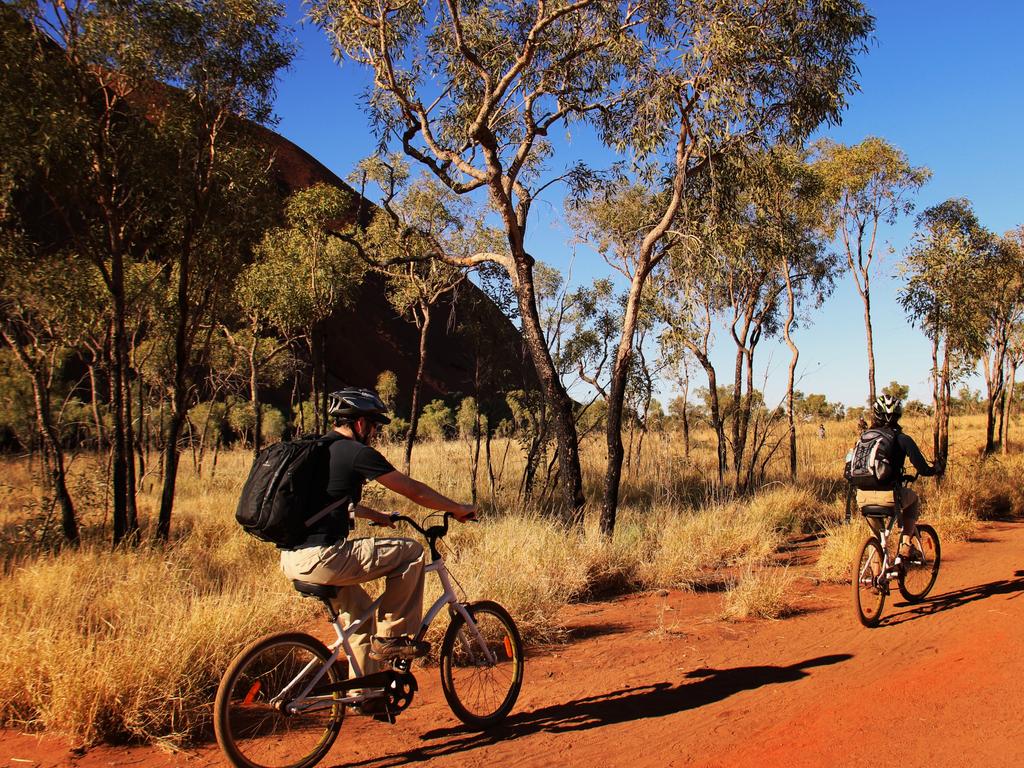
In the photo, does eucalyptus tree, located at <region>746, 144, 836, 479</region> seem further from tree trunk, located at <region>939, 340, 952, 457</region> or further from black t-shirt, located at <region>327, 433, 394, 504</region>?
black t-shirt, located at <region>327, 433, 394, 504</region>

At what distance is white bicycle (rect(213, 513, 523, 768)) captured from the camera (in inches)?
143

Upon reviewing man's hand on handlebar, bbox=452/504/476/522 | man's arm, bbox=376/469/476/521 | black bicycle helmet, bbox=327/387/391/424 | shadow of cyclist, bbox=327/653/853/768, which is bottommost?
shadow of cyclist, bbox=327/653/853/768

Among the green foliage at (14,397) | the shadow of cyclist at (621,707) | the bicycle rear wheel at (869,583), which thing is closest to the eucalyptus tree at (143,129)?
the shadow of cyclist at (621,707)

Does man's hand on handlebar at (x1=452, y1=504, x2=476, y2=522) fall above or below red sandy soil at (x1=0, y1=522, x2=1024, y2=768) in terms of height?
above

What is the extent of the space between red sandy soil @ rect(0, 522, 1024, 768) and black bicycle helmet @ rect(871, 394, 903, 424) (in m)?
1.85

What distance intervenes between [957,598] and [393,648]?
622 cm

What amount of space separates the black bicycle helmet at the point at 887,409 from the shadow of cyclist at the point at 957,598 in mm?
1821

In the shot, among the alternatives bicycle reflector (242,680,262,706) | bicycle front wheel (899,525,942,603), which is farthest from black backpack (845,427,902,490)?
bicycle reflector (242,680,262,706)

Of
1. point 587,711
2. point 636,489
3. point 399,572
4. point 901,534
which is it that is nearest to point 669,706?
point 587,711

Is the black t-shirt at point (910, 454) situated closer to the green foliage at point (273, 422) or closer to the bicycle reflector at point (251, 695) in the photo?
the bicycle reflector at point (251, 695)

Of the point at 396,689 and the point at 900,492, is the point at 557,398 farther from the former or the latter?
the point at 396,689

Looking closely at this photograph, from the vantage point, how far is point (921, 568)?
7.26 metres

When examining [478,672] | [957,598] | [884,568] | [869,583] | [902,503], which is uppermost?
[902,503]

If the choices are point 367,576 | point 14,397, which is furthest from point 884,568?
point 14,397
